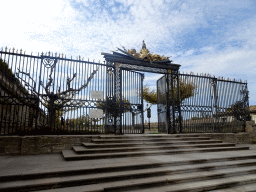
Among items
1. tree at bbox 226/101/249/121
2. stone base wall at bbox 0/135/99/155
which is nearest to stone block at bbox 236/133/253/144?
tree at bbox 226/101/249/121

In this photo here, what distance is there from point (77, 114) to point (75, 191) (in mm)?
4545

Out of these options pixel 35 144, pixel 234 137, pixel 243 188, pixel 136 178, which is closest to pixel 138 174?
pixel 136 178

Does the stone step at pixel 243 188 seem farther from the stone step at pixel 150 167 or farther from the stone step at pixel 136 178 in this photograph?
the stone step at pixel 150 167

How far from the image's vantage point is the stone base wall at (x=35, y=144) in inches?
233

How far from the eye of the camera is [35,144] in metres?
6.19

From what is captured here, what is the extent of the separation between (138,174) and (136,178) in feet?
0.33

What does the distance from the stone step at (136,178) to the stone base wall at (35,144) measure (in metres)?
2.98

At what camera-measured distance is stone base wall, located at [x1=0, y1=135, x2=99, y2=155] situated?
592 centimetres

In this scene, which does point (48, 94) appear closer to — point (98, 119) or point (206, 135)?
point (98, 119)

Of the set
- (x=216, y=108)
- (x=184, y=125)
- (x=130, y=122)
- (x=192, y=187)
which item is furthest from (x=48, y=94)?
(x=216, y=108)

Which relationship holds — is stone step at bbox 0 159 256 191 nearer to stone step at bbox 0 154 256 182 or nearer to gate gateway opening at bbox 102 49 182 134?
stone step at bbox 0 154 256 182

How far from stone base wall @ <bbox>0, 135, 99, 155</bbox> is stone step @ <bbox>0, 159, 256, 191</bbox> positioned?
117 inches

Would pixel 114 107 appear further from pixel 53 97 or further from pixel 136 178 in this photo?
pixel 136 178

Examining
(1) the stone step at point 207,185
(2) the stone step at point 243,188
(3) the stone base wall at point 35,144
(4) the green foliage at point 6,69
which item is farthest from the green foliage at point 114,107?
(2) the stone step at point 243,188
